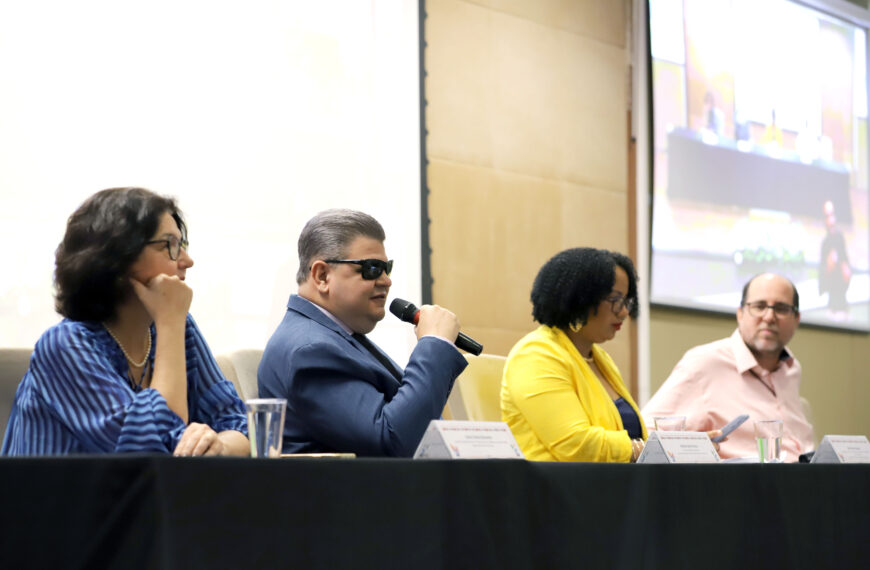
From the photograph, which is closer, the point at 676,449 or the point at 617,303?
the point at 676,449

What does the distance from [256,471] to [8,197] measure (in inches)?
83.6

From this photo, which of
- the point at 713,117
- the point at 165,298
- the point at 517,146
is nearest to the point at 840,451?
the point at 165,298

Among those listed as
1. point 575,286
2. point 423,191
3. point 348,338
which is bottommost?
point 348,338

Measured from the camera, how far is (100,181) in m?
2.95

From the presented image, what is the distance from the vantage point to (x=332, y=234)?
193 cm

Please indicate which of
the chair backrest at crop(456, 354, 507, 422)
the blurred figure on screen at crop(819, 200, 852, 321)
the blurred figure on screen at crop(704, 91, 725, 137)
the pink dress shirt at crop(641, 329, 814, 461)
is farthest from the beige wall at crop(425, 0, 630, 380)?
the blurred figure on screen at crop(819, 200, 852, 321)

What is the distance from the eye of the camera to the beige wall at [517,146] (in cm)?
381

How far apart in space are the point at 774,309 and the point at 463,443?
236 cm

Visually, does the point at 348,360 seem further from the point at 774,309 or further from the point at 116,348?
the point at 774,309

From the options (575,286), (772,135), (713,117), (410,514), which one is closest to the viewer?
(410,514)

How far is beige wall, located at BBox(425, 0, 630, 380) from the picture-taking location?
12.5ft

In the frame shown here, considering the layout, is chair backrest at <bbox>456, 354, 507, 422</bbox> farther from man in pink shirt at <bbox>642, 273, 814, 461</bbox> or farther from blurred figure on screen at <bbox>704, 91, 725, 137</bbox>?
blurred figure on screen at <bbox>704, 91, 725, 137</bbox>

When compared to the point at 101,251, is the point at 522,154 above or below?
above

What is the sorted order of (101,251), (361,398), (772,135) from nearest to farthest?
(101,251) → (361,398) → (772,135)
